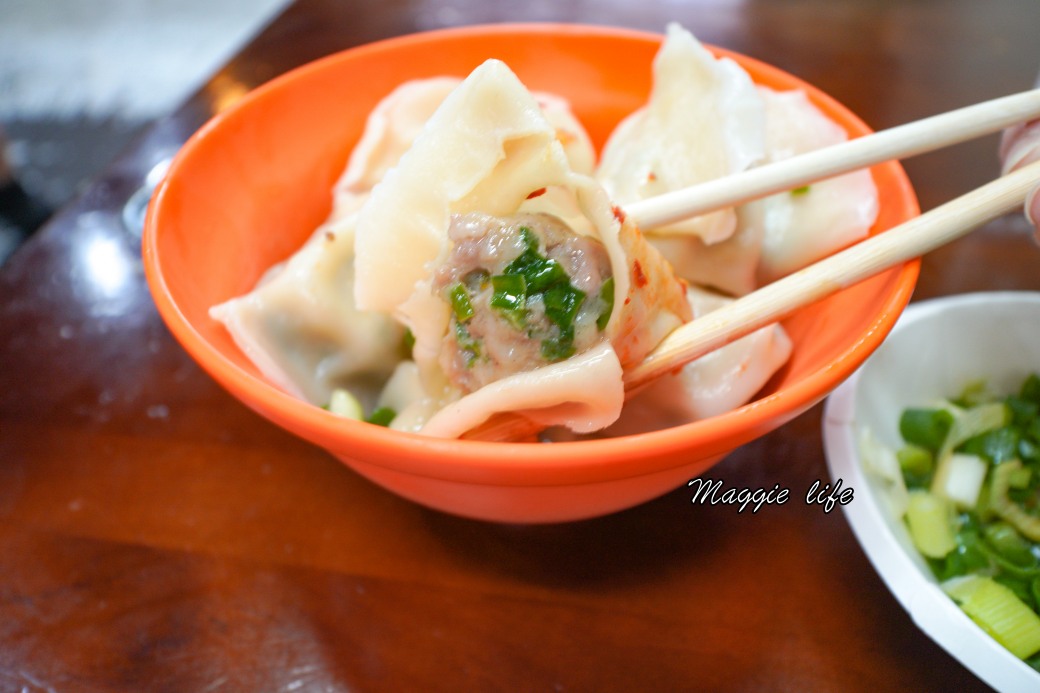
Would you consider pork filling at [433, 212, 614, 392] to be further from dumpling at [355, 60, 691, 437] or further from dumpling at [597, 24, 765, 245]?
dumpling at [597, 24, 765, 245]

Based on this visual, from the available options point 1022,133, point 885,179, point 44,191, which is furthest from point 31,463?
point 44,191

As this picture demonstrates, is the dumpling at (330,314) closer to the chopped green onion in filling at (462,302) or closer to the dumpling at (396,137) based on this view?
the dumpling at (396,137)

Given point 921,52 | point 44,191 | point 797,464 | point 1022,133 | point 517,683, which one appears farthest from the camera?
point 44,191

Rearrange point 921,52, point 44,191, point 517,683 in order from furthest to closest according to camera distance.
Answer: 1. point 44,191
2. point 921,52
3. point 517,683

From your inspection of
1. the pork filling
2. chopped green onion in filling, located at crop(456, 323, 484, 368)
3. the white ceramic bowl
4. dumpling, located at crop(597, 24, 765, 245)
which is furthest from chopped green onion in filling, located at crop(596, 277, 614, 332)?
the white ceramic bowl

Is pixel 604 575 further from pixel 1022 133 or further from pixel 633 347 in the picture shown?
pixel 1022 133

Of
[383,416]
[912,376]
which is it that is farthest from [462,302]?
[912,376]

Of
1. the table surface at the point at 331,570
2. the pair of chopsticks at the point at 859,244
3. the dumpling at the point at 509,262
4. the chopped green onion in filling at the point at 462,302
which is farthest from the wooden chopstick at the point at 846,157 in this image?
the table surface at the point at 331,570

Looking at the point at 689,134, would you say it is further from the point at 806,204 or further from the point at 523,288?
the point at 523,288
